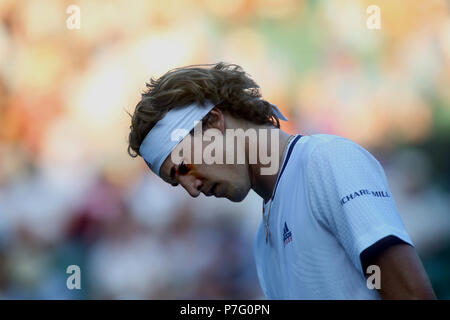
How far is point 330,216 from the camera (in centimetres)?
120

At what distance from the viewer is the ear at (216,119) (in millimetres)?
1553

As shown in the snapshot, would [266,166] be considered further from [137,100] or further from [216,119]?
[137,100]

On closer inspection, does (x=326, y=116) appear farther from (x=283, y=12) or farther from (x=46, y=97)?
(x=46, y=97)

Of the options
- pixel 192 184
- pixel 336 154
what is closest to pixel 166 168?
pixel 192 184

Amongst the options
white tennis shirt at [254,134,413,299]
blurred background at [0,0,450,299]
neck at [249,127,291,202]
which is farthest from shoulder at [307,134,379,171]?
blurred background at [0,0,450,299]

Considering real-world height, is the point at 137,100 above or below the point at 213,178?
above

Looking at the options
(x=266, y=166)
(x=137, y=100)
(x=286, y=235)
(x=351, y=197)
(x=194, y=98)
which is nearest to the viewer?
(x=351, y=197)

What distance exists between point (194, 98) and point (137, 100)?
2.27 metres

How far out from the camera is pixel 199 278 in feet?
11.0

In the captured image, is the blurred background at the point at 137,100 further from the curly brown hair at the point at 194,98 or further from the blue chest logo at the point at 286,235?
the blue chest logo at the point at 286,235

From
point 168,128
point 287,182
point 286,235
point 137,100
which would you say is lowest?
point 286,235

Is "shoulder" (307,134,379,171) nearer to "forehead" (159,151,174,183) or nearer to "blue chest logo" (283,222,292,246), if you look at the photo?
"blue chest logo" (283,222,292,246)

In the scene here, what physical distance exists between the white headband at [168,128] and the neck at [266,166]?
0.64 feet
